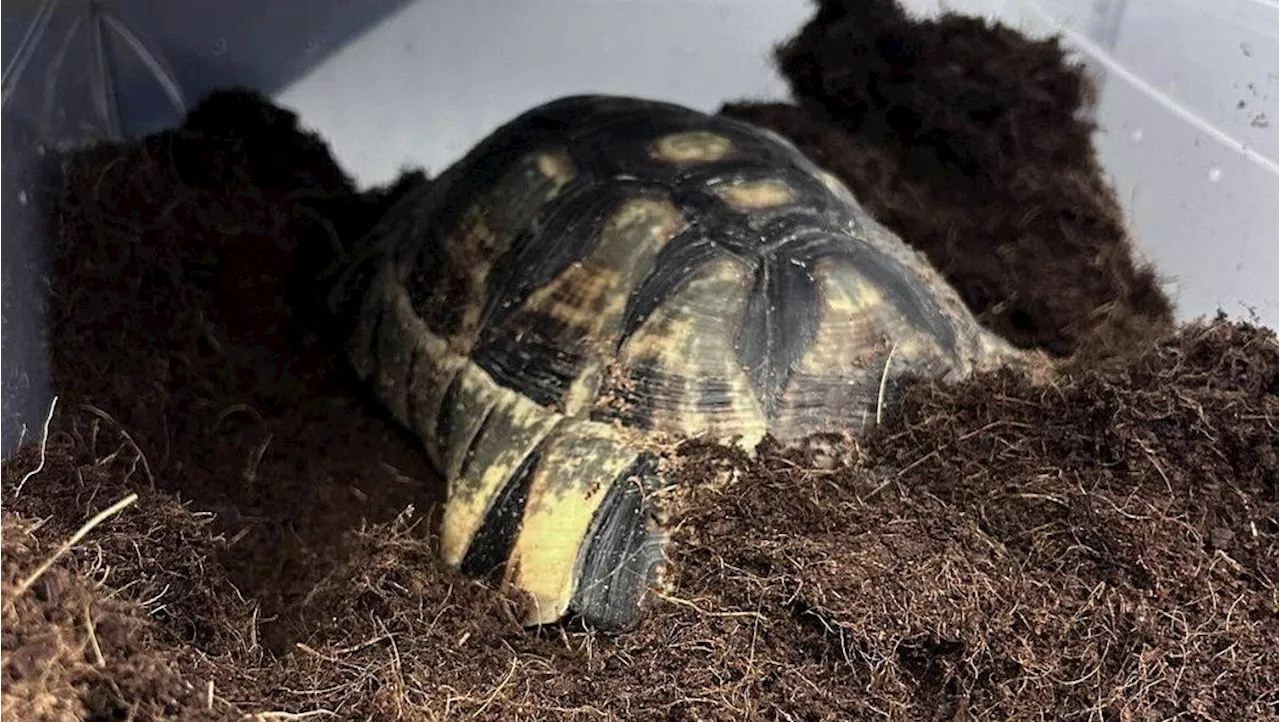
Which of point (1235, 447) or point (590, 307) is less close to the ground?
point (1235, 447)

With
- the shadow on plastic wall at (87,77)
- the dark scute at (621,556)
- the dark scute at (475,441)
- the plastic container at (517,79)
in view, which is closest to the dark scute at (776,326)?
the dark scute at (621,556)

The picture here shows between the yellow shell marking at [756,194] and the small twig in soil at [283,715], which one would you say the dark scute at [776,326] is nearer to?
the yellow shell marking at [756,194]

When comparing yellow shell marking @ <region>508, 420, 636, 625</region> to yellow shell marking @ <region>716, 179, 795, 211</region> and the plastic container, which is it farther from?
the plastic container

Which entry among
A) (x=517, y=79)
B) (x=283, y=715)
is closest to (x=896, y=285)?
(x=283, y=715)

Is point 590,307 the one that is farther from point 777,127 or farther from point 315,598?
point 777,127

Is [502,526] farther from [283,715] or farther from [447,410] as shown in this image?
[283,715]

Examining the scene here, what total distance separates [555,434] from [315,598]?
1.64ft

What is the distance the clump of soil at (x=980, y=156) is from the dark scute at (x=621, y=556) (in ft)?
4.16

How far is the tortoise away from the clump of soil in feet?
1.60

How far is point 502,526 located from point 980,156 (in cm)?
179

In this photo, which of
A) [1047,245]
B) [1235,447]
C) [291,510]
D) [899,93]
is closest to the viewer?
[1235,447]

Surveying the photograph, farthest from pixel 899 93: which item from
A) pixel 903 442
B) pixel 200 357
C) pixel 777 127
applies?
pixel 200 357

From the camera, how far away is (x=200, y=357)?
8.12ft

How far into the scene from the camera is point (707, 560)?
1664 mm
